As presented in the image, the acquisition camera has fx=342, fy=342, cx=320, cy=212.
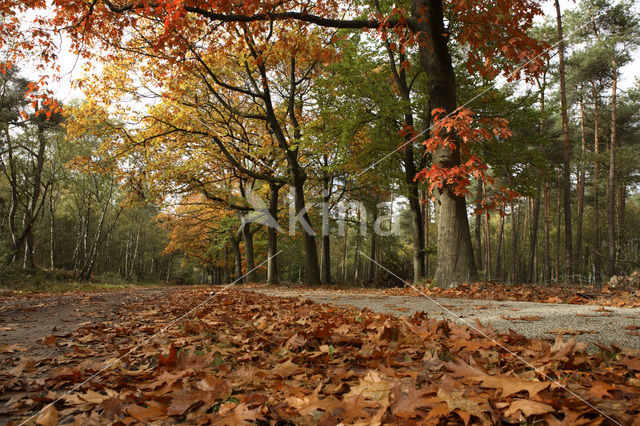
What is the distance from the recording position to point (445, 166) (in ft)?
21.2

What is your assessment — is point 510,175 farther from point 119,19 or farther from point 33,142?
point 33,142

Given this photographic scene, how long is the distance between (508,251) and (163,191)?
48.7m

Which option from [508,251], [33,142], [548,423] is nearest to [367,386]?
[548,423]

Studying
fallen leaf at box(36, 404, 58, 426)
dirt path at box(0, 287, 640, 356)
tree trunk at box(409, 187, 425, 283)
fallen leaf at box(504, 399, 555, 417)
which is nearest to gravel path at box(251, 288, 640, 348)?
dirt path at box(0, 287, 640, 356)

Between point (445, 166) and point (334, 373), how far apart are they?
5451 mm

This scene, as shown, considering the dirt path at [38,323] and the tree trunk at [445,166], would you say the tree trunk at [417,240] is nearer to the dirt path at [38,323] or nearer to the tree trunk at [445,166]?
the tree trunk at [445,166]

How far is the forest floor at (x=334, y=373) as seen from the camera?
4.35 ft

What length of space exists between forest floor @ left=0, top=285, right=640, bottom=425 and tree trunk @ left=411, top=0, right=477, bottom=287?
320cm

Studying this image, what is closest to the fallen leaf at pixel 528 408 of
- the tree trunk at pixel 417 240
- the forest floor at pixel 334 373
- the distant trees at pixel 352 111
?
the forest floor at pixel 334 373

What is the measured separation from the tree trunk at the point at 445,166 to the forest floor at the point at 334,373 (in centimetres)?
320

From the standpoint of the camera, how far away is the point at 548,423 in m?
1.17

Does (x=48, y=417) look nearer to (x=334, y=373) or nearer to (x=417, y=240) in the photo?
(x=334, y=373)

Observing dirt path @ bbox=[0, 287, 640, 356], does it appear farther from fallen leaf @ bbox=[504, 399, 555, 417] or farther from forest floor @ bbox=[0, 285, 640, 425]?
fallen leaf @ bbox=[504, 399, 555, 417]

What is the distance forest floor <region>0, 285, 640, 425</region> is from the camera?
1.33 meters
